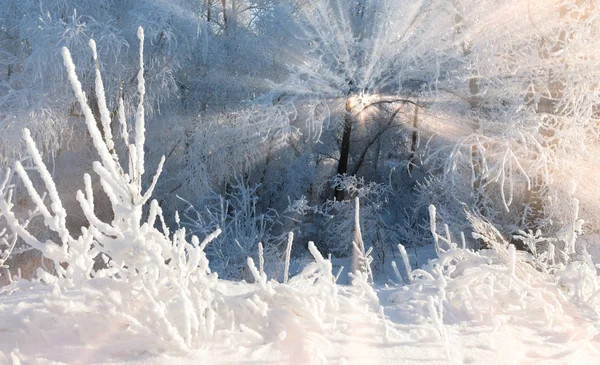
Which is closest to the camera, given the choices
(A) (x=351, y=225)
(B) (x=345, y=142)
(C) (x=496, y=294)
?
(C) (x=496, y=294)

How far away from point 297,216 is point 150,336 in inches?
393

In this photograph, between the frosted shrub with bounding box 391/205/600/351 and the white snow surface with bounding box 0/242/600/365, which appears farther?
the frosted shrub with bounding box 391/205/600/351

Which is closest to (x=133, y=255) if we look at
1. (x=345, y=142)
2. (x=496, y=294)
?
(x=496, y=294)

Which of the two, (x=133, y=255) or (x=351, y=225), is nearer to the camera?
(x=133, y=255)

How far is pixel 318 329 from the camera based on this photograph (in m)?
1.87

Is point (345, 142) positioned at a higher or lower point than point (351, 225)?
higher

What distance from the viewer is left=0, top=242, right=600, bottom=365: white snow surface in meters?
1.68

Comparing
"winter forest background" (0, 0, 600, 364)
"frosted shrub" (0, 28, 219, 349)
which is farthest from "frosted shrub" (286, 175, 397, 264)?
"frosted shrub" (0, 28, 219, 349)

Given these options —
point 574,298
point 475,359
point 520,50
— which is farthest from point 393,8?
point 475,359

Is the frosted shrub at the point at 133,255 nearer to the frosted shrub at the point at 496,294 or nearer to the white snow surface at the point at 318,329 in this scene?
the white snow surface at the point at 318,329

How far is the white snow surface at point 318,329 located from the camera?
5.52ft

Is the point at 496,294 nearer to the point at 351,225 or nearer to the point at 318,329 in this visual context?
the point at 318,329

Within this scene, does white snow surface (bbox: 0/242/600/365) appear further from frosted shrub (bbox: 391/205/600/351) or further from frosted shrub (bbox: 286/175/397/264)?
frosted shrub (bbox: 286/175/397/264)

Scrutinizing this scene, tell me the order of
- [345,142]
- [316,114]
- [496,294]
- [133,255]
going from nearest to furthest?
[133,255], [496,294], [316,114], [345,142]
